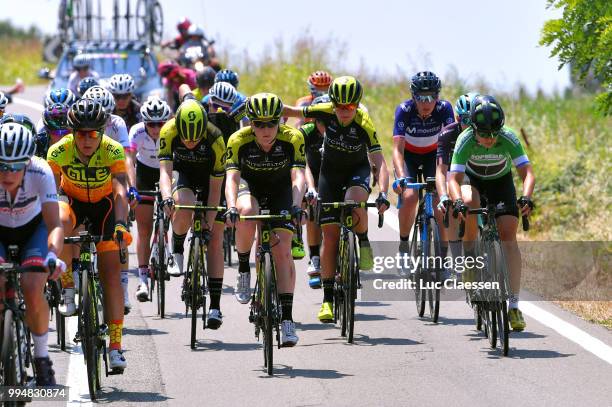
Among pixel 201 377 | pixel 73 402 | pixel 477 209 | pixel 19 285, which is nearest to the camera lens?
pixel 19 285

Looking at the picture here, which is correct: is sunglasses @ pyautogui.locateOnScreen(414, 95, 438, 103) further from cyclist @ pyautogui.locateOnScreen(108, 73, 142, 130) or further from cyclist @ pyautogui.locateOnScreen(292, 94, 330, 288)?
cyclist @ pyautogui.locateOnScreen(108, 73, 142, 130)

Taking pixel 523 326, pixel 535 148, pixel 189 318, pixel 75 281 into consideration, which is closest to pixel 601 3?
pixel 523 326

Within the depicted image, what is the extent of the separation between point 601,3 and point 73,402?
263 inches

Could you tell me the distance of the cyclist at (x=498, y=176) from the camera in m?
12.4

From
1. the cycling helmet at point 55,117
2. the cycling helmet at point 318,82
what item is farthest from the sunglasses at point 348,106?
the cycling helmet at point 318,82

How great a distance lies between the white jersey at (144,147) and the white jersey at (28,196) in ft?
16.2

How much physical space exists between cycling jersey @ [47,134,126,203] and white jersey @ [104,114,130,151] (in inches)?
82.1

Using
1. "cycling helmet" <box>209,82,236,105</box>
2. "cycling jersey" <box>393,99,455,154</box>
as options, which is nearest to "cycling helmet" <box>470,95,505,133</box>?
"cycling jersey" <box>393,99,455,154</box>

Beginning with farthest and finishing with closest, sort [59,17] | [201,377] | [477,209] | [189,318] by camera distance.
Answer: [59,17], [189,318], [477,209], [201,377]

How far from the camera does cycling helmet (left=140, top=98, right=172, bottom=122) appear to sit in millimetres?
14656

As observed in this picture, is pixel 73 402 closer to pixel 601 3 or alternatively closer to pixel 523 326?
pixel 523 326

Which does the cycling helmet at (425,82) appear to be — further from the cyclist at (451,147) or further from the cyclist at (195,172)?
the cyclist at (195,172)

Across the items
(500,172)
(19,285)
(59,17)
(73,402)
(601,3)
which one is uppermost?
(59,17)

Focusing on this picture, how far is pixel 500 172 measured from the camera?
12562 mm
